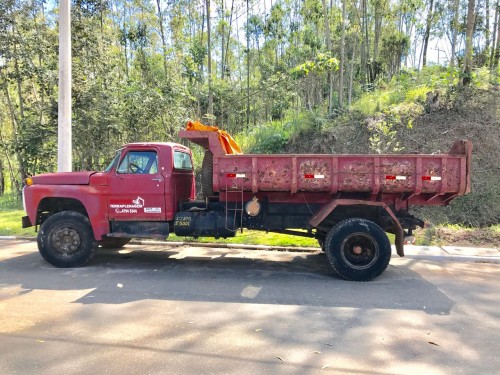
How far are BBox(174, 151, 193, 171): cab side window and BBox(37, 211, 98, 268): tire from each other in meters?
1.95

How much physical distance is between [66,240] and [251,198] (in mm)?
3502

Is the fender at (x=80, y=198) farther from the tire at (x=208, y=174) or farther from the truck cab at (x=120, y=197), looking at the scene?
the tire at (x=208, y=174)

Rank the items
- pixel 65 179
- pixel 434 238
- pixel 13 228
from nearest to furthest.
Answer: pixel 65 179, pixel 434 238, pixel 13 228

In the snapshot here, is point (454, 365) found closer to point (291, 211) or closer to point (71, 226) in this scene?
point (291, 211)

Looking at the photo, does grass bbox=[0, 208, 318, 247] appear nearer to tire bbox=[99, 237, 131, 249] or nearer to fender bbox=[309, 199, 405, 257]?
tire bbox=[99, 237, 131, 249]

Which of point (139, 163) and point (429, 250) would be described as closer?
point (139, 163)

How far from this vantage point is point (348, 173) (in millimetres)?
6781

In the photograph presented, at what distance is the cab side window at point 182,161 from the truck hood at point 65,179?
1597 millimetres

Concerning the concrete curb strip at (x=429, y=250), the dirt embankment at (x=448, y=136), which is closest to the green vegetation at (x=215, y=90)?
the dirt embankment at (x=448, y=136)

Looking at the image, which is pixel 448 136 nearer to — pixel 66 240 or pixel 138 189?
pixel 138 189

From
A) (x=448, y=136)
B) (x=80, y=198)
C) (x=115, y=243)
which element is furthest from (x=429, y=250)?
(x=80, y=198)

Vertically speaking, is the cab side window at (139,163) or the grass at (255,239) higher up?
the cab side window at (139,163)

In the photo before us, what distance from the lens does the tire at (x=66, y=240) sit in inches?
289

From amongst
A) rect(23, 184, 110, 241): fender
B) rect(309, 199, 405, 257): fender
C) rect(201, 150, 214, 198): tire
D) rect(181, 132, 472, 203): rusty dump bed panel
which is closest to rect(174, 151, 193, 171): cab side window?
rect(201, 150, 214, 198): tire
